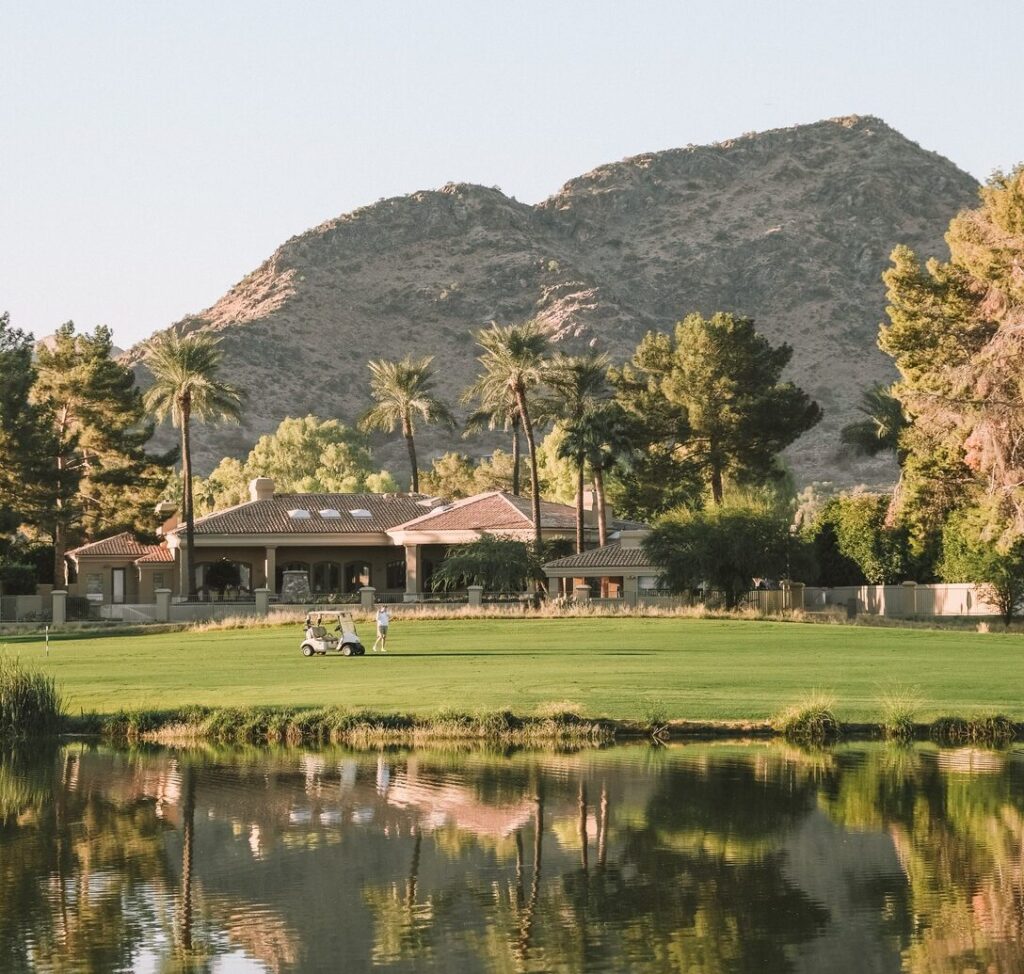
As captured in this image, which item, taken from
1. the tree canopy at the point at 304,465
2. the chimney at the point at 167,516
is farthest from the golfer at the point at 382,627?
the tree canopy at the point at 304,465

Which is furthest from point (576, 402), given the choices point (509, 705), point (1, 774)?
point (1, 774)

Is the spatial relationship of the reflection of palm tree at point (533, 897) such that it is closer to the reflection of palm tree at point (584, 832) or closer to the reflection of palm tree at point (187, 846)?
the reflection of palm tree at point (584, 832)

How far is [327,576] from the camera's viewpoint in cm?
9700

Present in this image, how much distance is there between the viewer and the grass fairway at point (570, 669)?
1420 inches

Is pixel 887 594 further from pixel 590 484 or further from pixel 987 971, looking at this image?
pixel 987 971

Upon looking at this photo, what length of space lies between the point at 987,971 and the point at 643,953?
3004 mm

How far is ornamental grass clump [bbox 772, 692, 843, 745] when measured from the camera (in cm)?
3188

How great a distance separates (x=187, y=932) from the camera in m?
17.6

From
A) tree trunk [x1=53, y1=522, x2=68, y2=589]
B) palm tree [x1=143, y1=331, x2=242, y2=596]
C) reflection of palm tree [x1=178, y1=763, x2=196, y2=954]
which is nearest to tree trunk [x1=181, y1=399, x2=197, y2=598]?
palm tree [x1=143, y1=331, x2=242, y2=596]

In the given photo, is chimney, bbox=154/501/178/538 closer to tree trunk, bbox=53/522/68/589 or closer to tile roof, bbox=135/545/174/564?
tile roof, bbox=135/545/174/564

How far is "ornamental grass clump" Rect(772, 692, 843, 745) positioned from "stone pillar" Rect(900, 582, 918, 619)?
164ft

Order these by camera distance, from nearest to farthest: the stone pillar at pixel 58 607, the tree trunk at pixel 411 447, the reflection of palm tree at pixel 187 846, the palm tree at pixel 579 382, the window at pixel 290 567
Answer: the reflection of palm tree at pixel 187 846 → the stone pillar at pixel 58 607 → the palm tree at pixel 579 382 → the window at pixel 290 567 → the tree trunk at pixel 411 447

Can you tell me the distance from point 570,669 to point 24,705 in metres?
15.0

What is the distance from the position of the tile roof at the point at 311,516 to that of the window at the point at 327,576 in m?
2.32
